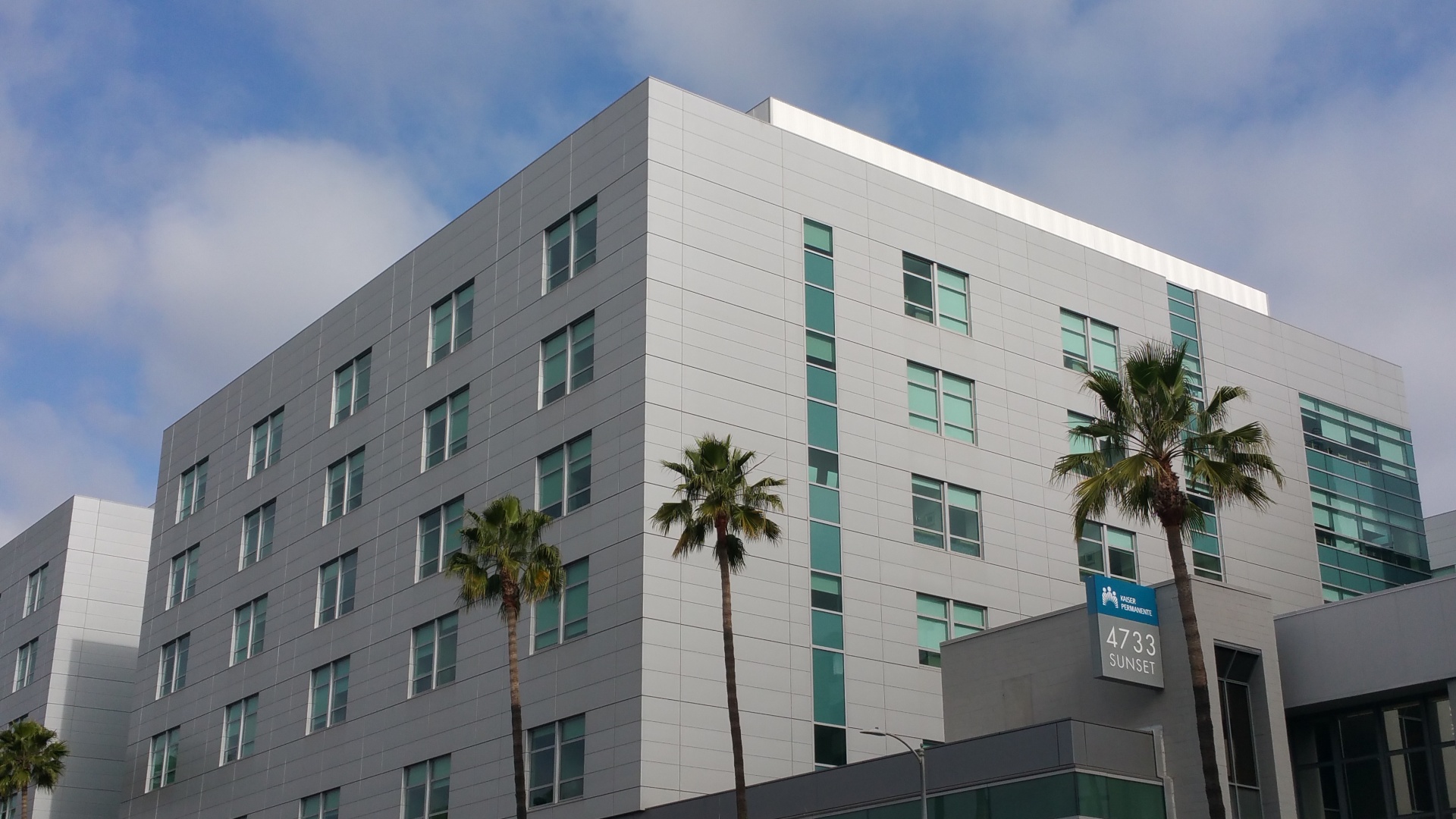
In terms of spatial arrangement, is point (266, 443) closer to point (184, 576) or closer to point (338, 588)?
point (184, 576)

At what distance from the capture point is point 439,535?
61.7m

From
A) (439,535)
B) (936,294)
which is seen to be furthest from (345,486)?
(936,294)

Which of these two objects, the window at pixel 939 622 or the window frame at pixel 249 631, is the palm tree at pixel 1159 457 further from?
the window frame at pixel 249 631

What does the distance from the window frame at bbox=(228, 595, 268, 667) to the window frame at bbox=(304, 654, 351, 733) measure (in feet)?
19.8

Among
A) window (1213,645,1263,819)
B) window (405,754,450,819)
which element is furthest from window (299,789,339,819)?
window (1213,645,1263,819)

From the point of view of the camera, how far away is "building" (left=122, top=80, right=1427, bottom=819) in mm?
52938

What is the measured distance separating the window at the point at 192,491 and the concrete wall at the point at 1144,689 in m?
47.4

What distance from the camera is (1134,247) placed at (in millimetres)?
71125

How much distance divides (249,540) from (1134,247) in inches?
1681

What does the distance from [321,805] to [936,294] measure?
3178cm

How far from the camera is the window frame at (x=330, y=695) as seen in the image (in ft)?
213

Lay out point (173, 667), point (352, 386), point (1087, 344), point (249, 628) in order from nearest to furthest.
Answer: point (1087, 344) → point (352, 386) → point (249, 628) → point (173, 667)

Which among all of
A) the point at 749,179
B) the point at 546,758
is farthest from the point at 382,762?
the point at 749,179

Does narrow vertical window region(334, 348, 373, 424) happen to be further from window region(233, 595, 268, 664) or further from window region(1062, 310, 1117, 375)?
window region(1062, 310, 1117, 375)
